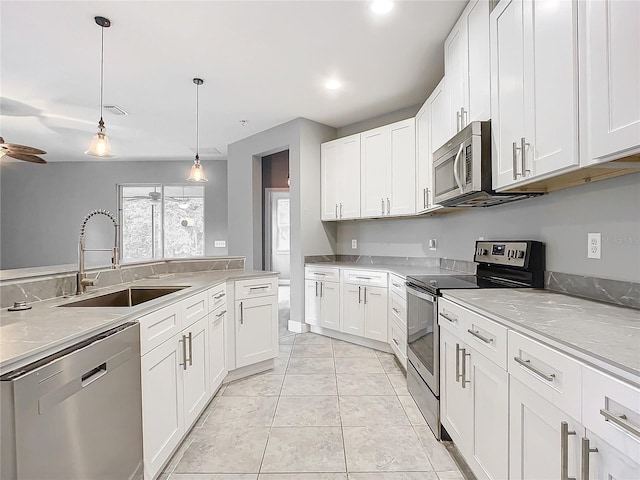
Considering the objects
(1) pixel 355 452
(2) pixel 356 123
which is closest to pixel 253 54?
(2) pixel 356 123

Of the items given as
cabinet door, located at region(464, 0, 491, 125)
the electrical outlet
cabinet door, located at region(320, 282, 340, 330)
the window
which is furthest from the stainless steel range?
the window

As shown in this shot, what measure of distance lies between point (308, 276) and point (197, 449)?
8.23 ft

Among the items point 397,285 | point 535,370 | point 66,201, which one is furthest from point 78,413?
point 66,201

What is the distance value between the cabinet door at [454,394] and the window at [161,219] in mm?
5790

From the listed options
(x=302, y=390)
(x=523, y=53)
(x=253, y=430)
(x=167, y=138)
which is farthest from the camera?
(x=167, y=138)

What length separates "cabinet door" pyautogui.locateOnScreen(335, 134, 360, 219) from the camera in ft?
13.2

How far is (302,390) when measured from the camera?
2582 millimetres

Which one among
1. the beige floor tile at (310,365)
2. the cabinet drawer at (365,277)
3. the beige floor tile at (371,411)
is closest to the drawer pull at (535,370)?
the beige floor tile at (371,411)

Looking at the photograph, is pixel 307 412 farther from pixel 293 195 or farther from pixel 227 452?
pixel 293 195

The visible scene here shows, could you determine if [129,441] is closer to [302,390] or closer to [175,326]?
[175,326]

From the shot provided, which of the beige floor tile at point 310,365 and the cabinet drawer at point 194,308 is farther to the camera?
the beige floor tile at point 310,365

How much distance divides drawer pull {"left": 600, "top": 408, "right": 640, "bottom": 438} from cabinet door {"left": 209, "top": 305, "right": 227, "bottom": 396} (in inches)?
83.2

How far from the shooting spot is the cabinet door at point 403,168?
3424 mm

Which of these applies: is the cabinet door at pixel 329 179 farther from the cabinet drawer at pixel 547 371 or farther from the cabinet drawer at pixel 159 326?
the cabinet drawer at pixel 547 371
